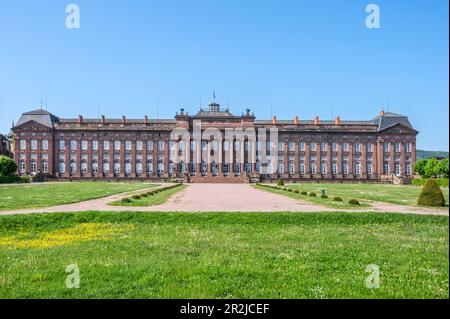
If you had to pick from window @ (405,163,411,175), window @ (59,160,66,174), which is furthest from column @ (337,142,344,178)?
window @ (59,160,66,174)

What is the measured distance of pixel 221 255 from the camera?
26.6 feet

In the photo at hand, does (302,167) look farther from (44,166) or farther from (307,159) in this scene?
(44,166)

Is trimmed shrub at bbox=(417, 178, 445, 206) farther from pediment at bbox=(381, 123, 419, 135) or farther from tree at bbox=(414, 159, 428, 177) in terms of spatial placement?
pediment at bbox=(381, 123, 419, 135)

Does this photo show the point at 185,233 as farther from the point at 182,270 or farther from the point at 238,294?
the point at 238,294

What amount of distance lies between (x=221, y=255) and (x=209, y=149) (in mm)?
62782

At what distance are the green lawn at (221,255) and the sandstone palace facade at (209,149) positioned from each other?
5645 cm

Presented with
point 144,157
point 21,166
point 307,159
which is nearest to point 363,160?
point 307,159

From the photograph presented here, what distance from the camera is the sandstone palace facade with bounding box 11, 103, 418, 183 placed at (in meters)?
70.2

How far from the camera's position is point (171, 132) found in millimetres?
71062

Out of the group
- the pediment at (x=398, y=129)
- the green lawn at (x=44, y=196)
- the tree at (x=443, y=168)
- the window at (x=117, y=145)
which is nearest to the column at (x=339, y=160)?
the pediment at (x=398, y=129)

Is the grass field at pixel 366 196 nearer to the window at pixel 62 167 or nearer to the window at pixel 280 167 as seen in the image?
the window at pixel 280 167

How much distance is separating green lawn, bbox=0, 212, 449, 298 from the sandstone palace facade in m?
56.5

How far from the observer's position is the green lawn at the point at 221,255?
578 centimetres

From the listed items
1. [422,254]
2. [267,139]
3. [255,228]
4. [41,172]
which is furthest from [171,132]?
[422,254]
